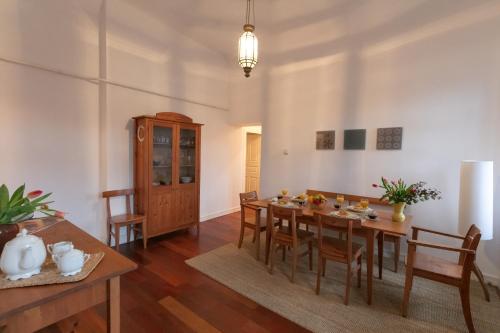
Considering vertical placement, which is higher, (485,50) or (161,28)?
(161,28)

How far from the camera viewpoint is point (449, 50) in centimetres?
293

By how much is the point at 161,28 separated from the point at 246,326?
4.20 m

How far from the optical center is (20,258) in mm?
1068

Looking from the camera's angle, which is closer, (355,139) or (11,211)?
(11,211)

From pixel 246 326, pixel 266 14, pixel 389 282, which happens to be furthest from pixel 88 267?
pixel 266 14

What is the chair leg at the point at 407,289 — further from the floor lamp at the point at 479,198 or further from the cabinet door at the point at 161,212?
the cabinet door at the point at 161,212

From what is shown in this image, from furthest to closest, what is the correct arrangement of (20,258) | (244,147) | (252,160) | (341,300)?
(252,160) < (244,147) < (341,300) < (20,258)

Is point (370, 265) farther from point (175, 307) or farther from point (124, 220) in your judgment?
point (124, 220)

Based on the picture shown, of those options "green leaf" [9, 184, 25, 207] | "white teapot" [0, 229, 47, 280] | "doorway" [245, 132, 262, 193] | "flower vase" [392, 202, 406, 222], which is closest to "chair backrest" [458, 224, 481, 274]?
"flower vase" [392, 202, 406, 222]

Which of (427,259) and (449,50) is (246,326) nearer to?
(427,259)

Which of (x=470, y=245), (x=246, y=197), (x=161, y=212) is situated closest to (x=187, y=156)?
(x=161, y=212)

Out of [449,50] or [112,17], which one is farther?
[112,17]

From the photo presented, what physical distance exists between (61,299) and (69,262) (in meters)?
0.15

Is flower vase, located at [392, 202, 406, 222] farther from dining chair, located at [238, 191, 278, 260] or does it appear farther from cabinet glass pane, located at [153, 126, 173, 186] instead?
cabinet glass pane, located at [153, 126, 173, 186]
